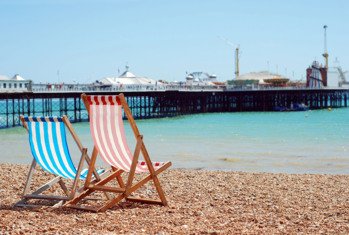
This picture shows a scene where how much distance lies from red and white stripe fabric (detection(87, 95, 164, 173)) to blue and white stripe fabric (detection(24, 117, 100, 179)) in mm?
A: 317

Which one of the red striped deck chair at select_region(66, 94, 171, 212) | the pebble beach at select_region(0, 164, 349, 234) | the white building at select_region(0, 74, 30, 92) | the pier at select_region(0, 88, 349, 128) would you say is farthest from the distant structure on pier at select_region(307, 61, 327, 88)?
the red striped deck chair at select_region(66, 94, 171, 212)

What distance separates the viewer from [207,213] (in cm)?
580

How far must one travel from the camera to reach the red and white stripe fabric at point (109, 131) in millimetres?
5727

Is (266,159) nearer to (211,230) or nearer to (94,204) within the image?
(94,204)

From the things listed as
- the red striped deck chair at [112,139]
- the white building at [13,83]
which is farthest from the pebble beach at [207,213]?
the white building at [13,83]

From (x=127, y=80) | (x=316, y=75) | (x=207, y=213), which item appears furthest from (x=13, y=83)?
(x=316, y=75)

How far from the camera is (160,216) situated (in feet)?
18.4

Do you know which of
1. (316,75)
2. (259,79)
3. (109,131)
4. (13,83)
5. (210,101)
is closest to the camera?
(109,131)

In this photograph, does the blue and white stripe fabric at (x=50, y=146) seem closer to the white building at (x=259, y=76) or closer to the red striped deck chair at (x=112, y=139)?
the red striped deck chair at (x=112, y=139)

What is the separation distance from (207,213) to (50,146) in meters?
1.54

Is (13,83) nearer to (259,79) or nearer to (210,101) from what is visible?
(210,101)

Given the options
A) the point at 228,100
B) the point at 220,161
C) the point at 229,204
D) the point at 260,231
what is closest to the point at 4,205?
the point at 229,204

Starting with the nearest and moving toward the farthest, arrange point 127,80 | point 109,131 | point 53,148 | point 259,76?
point 109,131 < point 53,148 < point 127,80 < point 259,76

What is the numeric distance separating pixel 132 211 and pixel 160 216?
334 millimetres
